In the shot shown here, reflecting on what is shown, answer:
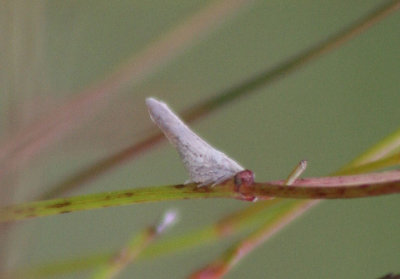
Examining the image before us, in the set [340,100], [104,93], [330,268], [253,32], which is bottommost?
[330,268]

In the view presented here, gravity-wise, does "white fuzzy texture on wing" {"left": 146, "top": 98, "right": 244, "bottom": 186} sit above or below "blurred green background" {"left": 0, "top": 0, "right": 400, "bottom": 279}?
below

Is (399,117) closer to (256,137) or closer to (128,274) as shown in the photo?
(256,137)

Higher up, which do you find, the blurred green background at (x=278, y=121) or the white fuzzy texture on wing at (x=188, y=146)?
the blurred green background at (x=278, y=121)

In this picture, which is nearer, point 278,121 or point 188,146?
point 188,146

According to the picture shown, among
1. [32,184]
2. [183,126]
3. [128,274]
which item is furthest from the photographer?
[128,274]

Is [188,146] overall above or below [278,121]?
below

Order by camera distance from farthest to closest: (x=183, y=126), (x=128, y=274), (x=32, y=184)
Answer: (x=128, y=274)
(x=32, y=184)
(x=183, y=126)

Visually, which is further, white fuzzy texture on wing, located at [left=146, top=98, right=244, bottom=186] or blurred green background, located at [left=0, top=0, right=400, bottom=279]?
blurred green background, located at [left=0, top=0, right=400, bottom=279]

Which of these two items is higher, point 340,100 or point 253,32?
point 253,32

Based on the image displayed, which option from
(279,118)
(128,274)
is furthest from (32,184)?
(279,118)

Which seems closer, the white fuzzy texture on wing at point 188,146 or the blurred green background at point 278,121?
the white fuzzy texture on wing at point 188,146

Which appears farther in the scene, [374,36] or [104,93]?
[374,36]
